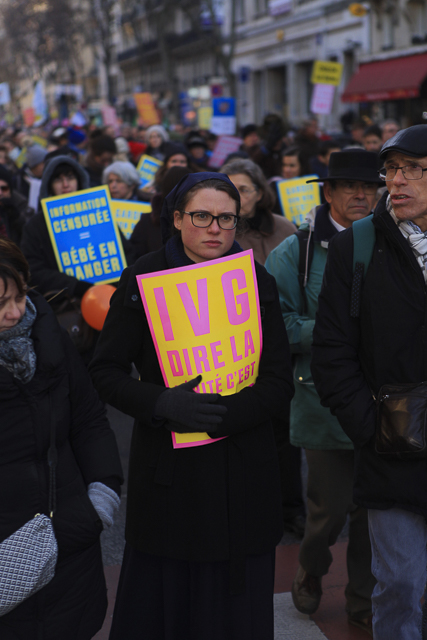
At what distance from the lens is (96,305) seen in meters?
4.62

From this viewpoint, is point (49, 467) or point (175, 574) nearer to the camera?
point (49, 467)

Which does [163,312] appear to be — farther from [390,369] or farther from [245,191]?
[245,191]

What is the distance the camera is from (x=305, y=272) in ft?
11.4

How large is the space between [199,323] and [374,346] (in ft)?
1.90

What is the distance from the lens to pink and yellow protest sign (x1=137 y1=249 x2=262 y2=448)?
259cm

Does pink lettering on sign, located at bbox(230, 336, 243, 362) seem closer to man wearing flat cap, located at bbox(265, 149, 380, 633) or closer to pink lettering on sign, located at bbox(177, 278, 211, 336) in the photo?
pink lettering on sign, located at bbox(177, 278, 211, 336)

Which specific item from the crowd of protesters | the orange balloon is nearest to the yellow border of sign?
the orange balloon

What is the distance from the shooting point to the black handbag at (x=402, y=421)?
2547 millimetres

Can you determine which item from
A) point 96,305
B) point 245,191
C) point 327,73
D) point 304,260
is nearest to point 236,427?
point 304,260

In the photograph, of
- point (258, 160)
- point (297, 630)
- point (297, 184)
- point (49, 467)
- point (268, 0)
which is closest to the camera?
point (49, 467)

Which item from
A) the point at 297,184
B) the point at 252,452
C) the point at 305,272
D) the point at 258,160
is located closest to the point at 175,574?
the point at 252,452

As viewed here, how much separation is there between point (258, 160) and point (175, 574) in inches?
291

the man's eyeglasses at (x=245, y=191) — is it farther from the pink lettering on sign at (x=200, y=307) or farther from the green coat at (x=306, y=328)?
the pink lettering on sign at (x=200, y=307)

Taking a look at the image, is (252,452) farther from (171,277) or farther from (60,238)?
(60,238)
